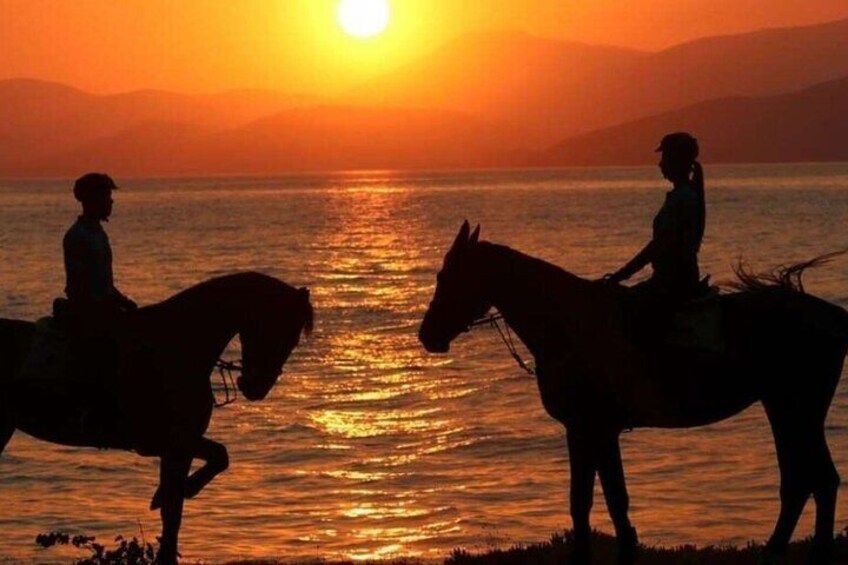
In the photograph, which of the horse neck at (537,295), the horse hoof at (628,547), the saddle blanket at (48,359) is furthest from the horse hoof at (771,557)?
the saddle blanket at (48,359)

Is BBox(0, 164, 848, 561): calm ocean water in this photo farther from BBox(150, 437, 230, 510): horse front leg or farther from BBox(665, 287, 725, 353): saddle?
BBox(665, 287, 725, 353): saddle

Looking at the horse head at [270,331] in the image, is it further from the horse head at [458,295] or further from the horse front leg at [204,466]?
the horse head at [458,295]

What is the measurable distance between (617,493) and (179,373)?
3944 mm

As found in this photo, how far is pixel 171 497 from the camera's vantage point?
1350cm

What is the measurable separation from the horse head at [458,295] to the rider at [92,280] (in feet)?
8.62

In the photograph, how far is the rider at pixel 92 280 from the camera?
13469 mm

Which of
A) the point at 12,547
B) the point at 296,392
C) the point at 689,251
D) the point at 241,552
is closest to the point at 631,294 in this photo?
the point at 689,251

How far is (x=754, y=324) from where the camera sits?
13508 millimetres

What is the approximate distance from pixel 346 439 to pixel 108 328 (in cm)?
1804

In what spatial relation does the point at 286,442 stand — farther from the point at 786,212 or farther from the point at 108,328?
the point at 786,212

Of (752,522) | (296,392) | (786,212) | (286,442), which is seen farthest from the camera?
(786,212)

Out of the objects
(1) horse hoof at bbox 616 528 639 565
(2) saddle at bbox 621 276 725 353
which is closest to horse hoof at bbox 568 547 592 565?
(1) horse hoof at bbox 616 528 639 565

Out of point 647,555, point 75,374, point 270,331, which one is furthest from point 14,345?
point 647,555

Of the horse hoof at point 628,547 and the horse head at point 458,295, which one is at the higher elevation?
the horse head at point 458,295
